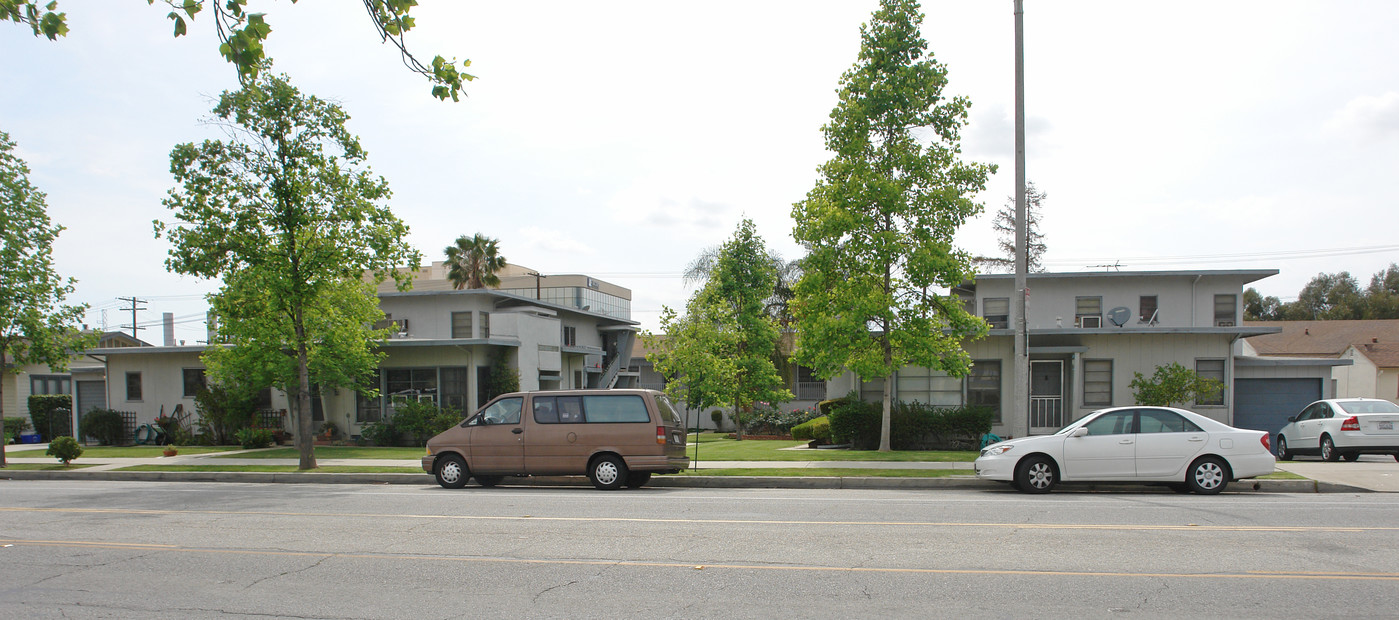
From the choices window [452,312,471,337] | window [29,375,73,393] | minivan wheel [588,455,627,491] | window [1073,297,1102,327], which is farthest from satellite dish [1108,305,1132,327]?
window [29,375,73,393]

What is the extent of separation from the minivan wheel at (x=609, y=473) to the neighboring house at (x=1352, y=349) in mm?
38266

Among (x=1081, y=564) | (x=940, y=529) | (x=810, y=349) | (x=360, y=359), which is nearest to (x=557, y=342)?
(x=360, y=359)

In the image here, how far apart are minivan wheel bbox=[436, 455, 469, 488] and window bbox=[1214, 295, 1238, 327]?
22.6 meters

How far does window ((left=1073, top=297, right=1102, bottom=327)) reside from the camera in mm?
26531

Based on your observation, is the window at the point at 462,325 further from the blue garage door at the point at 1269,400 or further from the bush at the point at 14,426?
the blue garage door at the point at 1269,400

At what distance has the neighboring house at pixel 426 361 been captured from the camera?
29.2 meters

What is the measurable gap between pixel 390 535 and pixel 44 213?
1921 centimetres

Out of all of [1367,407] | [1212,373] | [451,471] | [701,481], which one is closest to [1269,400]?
[1212,373]

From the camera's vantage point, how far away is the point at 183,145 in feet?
60.2

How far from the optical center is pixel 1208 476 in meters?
13.2

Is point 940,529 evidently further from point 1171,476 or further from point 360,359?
point 360,359

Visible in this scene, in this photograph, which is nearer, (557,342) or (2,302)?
(2,302)

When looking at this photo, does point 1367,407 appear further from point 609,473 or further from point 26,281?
point 26,281

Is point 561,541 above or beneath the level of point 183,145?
beneath
